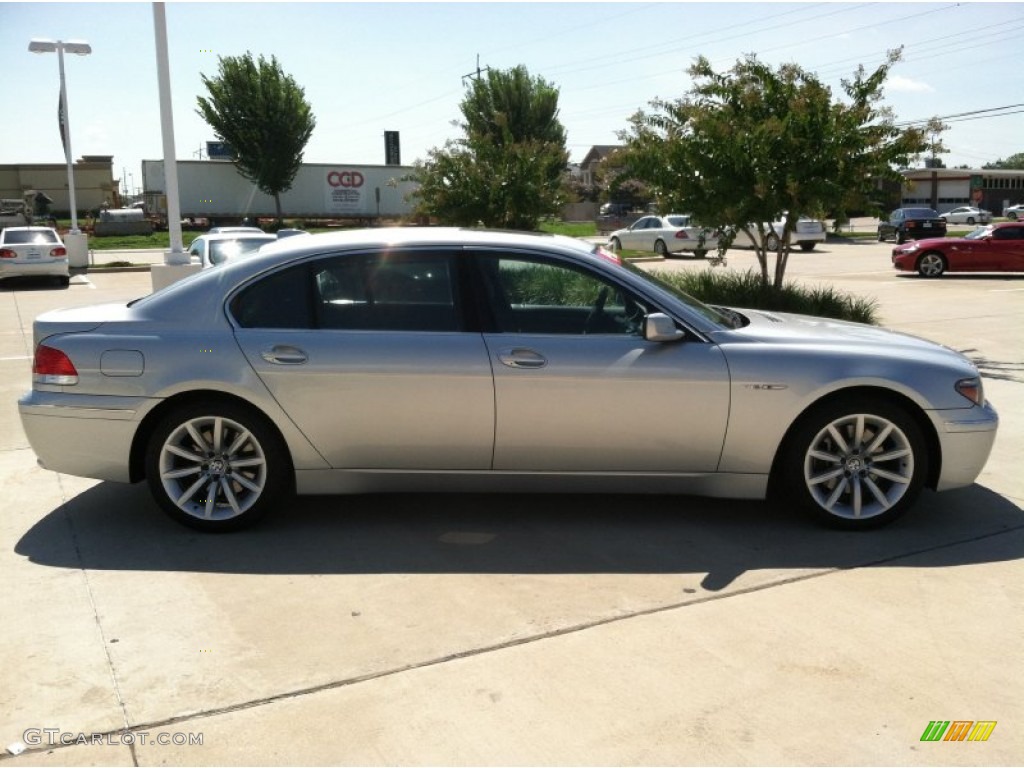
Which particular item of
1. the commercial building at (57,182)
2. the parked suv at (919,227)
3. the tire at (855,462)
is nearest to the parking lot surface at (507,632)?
the tire at (855,462)

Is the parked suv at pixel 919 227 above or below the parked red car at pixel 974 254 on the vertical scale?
above

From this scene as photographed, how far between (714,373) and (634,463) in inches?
24.0

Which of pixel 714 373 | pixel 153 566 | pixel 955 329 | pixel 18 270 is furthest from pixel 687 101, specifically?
pixel 18 270

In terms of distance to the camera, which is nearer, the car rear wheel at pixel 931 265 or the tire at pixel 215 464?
the tire at pixel 215 464

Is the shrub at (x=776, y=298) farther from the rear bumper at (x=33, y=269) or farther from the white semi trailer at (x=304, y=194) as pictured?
the white semi trailer at (x=304, y=194)

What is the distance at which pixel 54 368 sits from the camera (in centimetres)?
493

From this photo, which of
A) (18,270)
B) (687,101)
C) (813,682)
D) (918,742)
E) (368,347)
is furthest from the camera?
(18,270)

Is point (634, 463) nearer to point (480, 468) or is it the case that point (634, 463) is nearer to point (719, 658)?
point (480, 468)

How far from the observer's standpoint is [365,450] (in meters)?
4.92

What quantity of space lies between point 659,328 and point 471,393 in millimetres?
994

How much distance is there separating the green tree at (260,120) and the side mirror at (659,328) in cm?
4752

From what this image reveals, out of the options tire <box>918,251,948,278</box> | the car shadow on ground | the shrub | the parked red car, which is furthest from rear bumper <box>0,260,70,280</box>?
tire <box>918,251,948,278</box>

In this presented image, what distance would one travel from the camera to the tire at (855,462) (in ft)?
16.1

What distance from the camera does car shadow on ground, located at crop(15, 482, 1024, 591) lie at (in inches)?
180
